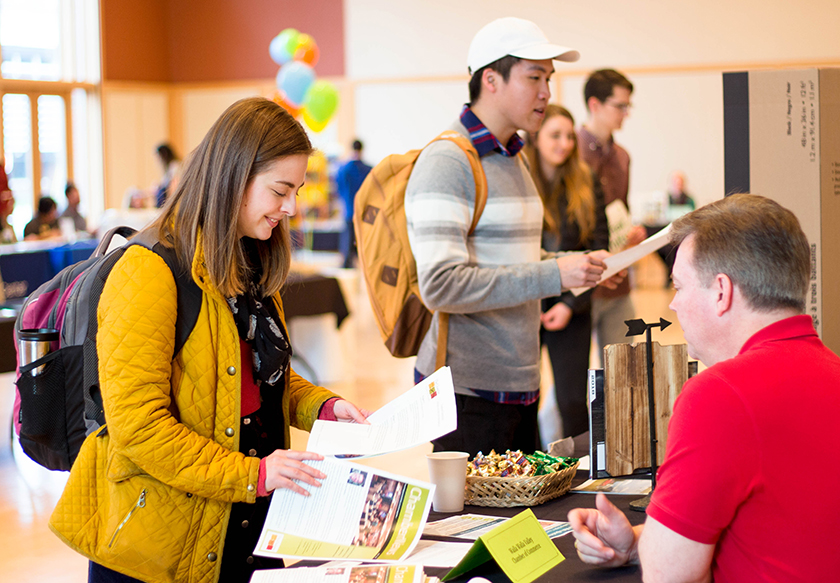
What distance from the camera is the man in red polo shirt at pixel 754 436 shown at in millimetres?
998

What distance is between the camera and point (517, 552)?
1.20 metres

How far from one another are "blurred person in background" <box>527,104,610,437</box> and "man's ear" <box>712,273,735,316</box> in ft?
6.10

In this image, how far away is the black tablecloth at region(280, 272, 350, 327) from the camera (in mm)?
5291

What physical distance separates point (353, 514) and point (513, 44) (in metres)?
1.24

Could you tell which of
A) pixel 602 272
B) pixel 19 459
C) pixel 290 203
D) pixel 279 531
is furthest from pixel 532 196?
pixel 19 459

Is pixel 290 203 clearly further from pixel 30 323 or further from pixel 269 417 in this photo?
pixel 30 323

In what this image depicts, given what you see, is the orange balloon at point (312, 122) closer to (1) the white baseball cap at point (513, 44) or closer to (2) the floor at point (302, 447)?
(2) the floor at point (302, 447)

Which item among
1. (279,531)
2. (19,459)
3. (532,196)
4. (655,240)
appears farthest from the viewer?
(19,459)

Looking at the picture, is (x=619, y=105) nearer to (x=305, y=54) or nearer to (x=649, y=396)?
(x=649, y=396)

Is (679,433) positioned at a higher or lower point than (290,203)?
lower

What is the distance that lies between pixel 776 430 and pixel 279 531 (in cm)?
71

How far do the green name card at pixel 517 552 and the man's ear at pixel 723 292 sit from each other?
0.40 m

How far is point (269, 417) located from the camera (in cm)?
156

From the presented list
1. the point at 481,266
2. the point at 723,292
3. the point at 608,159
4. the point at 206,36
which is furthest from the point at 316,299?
the point at 206,36
